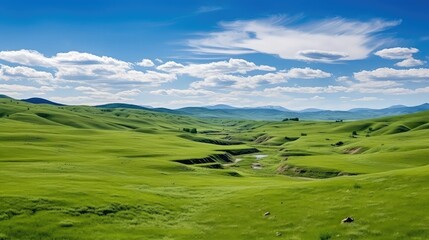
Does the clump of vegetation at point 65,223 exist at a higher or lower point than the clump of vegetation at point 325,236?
lower

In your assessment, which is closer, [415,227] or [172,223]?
[415,227]

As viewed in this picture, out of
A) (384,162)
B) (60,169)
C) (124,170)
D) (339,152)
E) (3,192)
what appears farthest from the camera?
(339,152)

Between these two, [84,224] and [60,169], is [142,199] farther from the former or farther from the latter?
[60,169]

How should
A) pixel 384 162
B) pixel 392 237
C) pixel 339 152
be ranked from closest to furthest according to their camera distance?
1. pixel 392 237
2. pixel 384 162
3. pixel 339 152

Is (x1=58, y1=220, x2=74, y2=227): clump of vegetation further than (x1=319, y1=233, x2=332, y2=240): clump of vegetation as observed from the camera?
Yes

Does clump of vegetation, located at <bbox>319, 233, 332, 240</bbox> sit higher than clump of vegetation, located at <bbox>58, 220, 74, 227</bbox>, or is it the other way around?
clump of vegetation, located at <bbox>319, 233, 332, 240</bbox>

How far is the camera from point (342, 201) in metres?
41.1

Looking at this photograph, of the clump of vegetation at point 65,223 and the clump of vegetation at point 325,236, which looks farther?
the clump of vegetation at point 65,223

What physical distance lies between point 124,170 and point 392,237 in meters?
65.5

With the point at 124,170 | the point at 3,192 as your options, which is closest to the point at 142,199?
the point at 3,192

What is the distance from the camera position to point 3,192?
139 feet

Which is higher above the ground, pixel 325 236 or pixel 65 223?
pixel 325 236

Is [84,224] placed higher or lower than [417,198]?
lower

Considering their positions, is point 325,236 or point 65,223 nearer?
point 325,236
